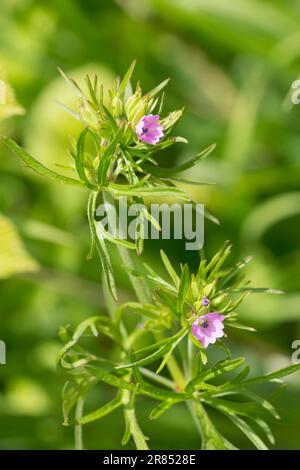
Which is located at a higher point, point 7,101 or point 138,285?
point 7,101

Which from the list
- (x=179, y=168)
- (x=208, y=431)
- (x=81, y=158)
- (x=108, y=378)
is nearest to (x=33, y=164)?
(x=81, y=158)

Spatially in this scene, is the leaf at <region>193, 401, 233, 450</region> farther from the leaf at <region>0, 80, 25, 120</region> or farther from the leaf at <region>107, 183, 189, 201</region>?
the leaf at <region>0, 80, 25, 120</region>

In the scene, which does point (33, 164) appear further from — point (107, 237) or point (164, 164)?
point (164, 164)

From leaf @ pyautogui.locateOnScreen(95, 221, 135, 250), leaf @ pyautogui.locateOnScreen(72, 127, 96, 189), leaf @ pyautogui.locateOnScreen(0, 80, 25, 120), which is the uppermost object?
leaf @ pyautogui.locateOnScreen(0, 80, 25, 120)

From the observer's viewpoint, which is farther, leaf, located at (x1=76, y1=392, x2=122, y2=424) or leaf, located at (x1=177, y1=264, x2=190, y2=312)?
leaf, located at (x1=76, y1=392, x2=122, y2=424)

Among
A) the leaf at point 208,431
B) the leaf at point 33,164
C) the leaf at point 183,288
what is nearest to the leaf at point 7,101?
the leaf at point 33,164

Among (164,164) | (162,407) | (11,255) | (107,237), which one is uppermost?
(164,164)

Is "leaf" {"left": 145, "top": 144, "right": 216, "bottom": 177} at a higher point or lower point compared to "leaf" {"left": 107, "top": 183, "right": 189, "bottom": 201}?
higher

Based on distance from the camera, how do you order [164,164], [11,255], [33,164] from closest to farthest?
[33,164] → [11,255] → [164,164]

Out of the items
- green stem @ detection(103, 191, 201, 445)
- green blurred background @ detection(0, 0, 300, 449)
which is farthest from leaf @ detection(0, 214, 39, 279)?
green stem @ detection(103, 191, 201, 445)
